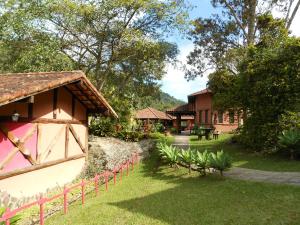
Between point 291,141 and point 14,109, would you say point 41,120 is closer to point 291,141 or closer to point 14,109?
point 14,109

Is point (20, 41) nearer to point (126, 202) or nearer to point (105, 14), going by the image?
point (105, 14)

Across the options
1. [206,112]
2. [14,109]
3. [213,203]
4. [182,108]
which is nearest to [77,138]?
[14,109]

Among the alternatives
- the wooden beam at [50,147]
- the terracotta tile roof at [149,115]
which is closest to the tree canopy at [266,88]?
the wooden beam at [50,147]

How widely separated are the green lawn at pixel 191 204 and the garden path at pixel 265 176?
0.68 meters

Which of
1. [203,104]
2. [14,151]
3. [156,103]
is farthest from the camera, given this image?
[156,103]

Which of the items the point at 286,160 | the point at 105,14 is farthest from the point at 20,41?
the point at 286,160

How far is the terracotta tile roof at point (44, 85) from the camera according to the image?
8.38 m

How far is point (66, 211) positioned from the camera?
29.6ft

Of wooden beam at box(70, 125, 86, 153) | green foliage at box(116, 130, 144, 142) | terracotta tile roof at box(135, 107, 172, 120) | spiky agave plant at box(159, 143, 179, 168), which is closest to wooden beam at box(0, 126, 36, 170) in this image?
wooden beam at box(70, 125, 86, 153)

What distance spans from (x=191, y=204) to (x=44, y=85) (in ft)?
18.6

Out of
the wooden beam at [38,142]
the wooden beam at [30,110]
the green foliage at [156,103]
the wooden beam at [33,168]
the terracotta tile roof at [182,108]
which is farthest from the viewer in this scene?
the green foliage at [156,103]

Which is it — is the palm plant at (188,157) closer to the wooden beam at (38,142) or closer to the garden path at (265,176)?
the garden path at (265,176)

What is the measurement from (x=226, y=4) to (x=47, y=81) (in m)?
22.5

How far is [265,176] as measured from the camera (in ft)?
37.6
